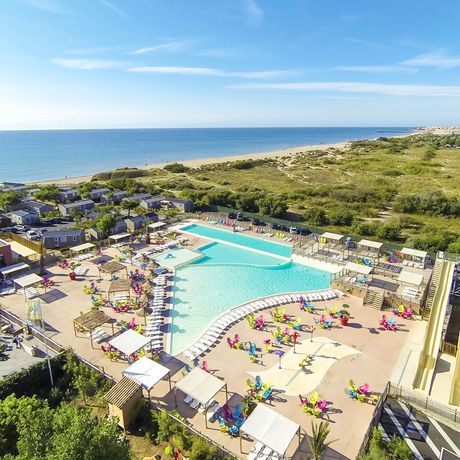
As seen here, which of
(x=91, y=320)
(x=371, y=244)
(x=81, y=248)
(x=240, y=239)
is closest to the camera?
(x=91, y=320)

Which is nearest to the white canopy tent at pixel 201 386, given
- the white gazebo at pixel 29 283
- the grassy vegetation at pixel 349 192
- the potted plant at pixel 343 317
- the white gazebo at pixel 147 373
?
the white gazebo at pixel 147 373

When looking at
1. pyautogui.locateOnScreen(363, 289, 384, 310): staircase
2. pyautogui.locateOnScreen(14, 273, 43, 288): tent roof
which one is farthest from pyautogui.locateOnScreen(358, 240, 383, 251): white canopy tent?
pyautogui.locateOnScreen(14, 273, 43, 288): tent roof

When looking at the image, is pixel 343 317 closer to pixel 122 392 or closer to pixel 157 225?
pixel 122 392

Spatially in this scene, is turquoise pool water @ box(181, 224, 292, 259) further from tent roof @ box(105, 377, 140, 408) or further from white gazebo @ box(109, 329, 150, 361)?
tent roof @ box(105, 377, 140, 408)

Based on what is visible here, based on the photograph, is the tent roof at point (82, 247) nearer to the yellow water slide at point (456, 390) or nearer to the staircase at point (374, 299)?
the staircase at point (374, 299)

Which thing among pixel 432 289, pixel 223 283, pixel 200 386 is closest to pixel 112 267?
pixel 223 283

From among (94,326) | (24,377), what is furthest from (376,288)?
(24,377)

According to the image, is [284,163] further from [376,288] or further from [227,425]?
[227,425]
